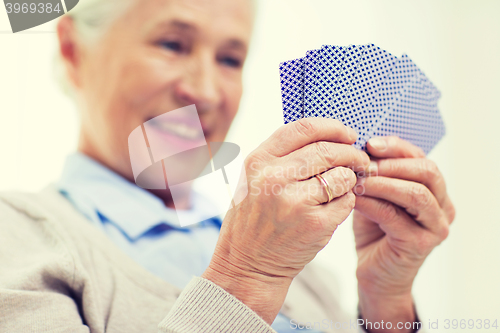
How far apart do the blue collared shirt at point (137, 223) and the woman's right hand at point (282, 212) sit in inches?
9.5

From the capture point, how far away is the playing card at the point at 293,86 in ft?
1.61

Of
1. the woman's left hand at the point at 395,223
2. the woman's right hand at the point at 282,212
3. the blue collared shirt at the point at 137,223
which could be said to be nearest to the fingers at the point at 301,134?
the woman's right hand at the point at 282,212

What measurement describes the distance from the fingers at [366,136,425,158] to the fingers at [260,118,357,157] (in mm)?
93

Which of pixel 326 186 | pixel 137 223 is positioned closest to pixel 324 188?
pixel 326 186

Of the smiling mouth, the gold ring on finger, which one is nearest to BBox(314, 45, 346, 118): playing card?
the gold ring on finger

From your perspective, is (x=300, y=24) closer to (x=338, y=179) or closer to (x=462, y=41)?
(x=338, y=179)

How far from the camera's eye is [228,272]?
1.50ft

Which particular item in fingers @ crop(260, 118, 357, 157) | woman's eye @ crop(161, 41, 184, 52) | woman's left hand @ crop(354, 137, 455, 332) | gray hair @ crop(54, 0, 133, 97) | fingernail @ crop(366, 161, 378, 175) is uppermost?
gray hair @ crop(54, 0, 133, 97)

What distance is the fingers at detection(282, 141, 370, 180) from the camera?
17.0 inches

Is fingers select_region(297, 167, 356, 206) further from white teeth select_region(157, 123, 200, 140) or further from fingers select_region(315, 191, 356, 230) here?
white teeth select_region(157, 123, 200, 140)

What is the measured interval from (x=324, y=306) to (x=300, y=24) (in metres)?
0.71

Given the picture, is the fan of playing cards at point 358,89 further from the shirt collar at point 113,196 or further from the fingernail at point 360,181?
the shirt collar at point 113,196

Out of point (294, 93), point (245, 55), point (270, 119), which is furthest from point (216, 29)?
point (294, 93)

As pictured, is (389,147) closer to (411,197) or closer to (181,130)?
(411,197)
